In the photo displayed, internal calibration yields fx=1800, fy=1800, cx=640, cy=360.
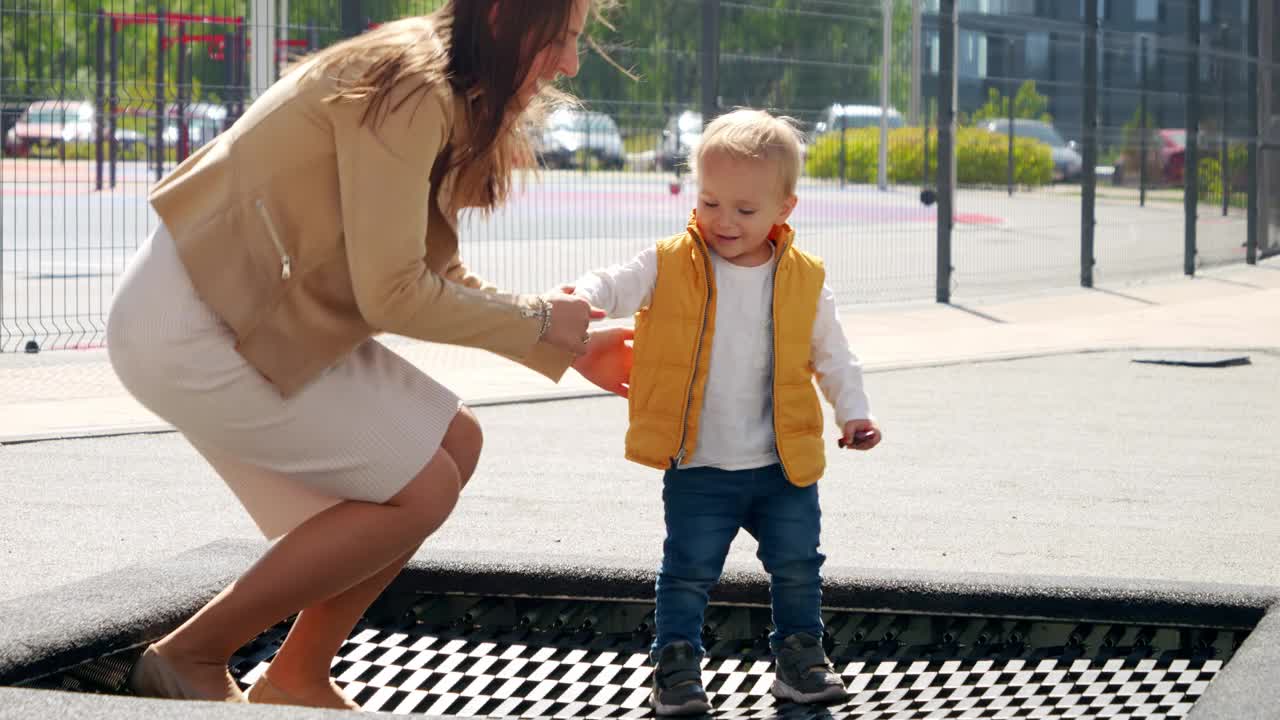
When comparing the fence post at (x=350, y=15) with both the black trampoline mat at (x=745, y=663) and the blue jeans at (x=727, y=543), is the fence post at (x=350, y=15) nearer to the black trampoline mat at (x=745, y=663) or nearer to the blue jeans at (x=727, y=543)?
the black trampoline mat at (x=745, y=663)

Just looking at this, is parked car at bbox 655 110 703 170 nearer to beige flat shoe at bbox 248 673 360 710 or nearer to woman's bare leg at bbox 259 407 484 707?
woman's bare leg at bbox 259 407 484 707

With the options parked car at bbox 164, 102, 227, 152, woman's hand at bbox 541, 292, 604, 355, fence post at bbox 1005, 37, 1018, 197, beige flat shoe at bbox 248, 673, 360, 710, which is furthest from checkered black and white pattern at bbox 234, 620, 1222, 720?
fence post at bbox 1005, 37, 1018, 197

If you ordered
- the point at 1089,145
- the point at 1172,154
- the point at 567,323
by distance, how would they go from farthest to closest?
1. the point at 1172,154
2. the point at 1089,145
3. the point at 567,323

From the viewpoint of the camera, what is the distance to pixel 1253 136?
56.6ft

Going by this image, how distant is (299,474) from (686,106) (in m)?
8.14

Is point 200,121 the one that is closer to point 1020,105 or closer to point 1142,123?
point 1020,105

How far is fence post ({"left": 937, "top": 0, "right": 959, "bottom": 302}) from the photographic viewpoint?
12586 mm

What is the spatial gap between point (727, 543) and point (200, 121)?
6481 mm

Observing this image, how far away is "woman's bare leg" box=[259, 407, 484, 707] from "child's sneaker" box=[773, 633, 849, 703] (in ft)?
2.35

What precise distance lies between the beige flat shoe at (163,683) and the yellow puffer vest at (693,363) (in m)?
0.88

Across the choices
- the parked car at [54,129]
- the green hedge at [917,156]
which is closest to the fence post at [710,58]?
the green hedge at [917,156]

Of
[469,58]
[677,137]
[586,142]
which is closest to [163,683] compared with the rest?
[469,58]

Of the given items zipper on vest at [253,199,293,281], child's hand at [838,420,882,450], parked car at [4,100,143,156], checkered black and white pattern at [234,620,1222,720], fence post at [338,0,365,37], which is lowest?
checkered black and white pattern at [234,620,1222,720]

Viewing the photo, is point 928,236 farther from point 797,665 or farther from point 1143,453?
point 797,665
